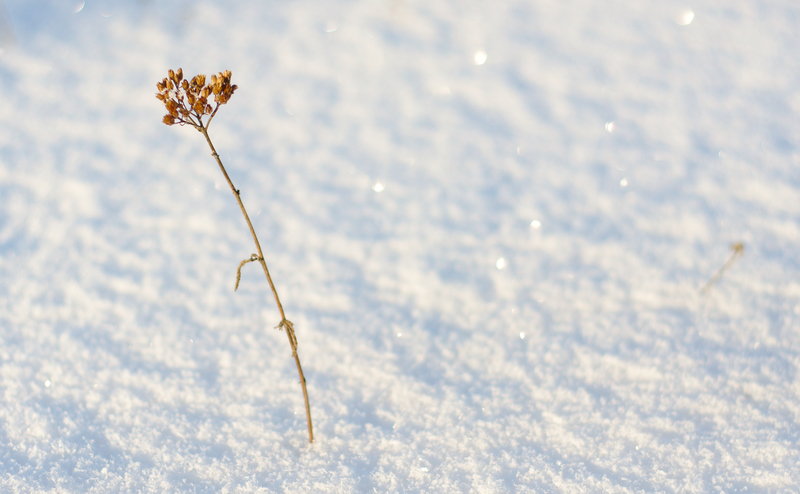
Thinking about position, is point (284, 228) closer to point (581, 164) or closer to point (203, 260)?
point (203, 260)

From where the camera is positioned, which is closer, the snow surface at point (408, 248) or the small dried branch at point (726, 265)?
the snow surface at point (408, 248)

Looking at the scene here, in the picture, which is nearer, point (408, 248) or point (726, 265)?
point (726, 265)

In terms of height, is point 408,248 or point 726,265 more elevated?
point 408,248

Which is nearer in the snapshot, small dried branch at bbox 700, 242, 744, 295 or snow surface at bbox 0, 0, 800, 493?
snow surface at bbox 0, 0, 800, 493
